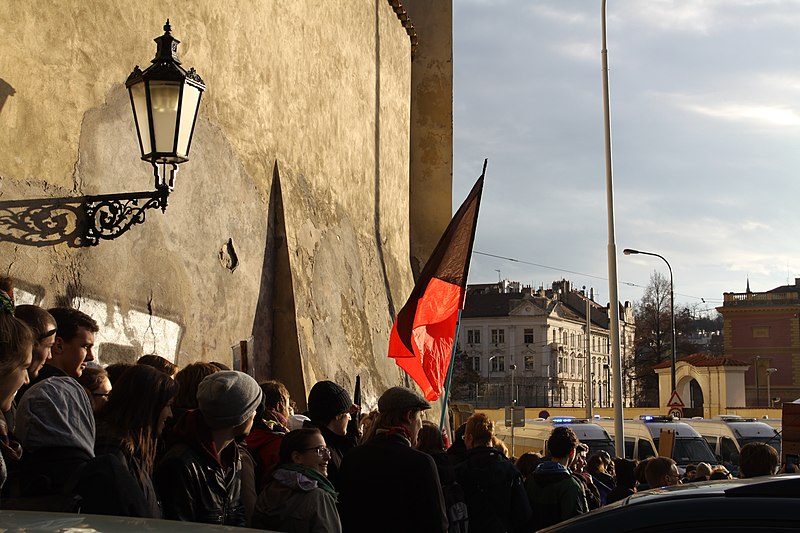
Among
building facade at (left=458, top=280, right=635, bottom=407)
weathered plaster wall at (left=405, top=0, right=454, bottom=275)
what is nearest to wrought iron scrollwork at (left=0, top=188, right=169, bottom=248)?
weathered plaster wall at (left=405, top=0, right=454, bottom=275)

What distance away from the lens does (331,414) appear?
545 centimetres

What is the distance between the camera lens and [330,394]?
5.41 meters

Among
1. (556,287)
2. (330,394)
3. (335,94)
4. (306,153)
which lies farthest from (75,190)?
(556,287)

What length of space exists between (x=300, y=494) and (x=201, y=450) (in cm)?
49

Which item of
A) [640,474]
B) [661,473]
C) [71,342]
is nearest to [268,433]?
[71,342]

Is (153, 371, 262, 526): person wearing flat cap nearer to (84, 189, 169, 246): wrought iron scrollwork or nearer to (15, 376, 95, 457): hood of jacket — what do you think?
(15, 376, 95, 457): hood of jacket

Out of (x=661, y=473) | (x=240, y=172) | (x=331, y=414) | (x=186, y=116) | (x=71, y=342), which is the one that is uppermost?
(x=240, y=172)

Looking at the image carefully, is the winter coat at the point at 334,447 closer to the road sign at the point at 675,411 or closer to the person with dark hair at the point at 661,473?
the person with dark hair at the point at 661,473

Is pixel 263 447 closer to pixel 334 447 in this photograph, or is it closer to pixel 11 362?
pixel 334 447

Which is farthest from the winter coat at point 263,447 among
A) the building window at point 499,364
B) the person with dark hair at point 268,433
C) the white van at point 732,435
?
the building window at point 499,364

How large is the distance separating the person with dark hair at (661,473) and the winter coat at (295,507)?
4.04m

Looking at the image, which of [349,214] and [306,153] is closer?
[306,153]

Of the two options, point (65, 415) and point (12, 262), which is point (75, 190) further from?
point (65, 415)

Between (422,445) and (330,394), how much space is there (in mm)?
1106
